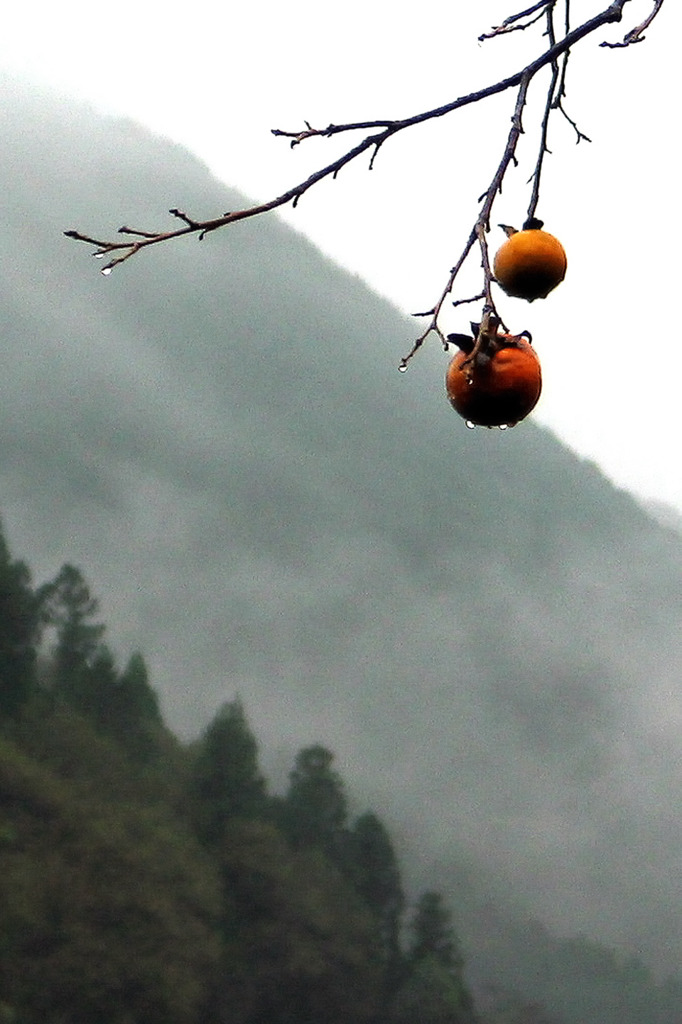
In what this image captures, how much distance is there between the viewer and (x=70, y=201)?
324 feet

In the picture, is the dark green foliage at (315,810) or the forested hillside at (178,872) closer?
the forested hillside at (178,872)

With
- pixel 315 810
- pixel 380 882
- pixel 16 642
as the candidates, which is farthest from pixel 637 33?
pixel 16 642

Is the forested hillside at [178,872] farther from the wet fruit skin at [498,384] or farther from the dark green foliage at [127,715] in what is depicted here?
the wet fruit skin at [498,384]

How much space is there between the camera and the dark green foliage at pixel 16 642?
28078 mm

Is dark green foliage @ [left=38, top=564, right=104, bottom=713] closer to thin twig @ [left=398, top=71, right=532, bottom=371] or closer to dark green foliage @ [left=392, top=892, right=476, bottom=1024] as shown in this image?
dark green foliage @ [left=392, top=892, right=476, bottom=1024]

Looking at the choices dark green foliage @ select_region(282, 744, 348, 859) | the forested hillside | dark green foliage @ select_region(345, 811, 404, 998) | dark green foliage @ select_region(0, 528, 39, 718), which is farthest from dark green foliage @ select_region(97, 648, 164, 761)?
dark green foliage @ select_region(345, 811, 404, 998)

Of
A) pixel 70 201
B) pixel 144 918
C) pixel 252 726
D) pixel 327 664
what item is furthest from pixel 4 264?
pixel 144 918

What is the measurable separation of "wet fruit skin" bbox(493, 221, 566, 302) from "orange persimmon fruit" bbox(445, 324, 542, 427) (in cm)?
29

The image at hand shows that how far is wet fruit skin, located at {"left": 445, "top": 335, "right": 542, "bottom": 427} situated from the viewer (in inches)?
71.3

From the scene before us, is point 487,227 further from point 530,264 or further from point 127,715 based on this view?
point 127,715

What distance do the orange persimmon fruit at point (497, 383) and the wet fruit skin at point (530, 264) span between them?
294mm

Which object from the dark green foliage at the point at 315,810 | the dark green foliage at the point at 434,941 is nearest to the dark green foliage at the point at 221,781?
the dark green foliage at the point at 315,810

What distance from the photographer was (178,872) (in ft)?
88.3

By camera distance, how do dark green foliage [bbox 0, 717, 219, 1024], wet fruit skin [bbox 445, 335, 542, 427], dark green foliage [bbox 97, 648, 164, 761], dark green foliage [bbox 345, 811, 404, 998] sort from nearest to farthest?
1. wet fruit skin [bbox 445, 335, 542, 427]
2. dark green foliage [bbox 0, 717, 219, 1024]
3. dark green foliage [bbox 345, 811, 404, 998]
4. dark green foliage [bbox 97, 648, 164, 761]
